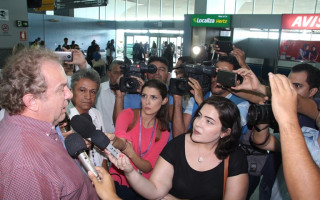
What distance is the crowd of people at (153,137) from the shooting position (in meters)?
1.09

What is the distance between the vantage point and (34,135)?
1.18 metres

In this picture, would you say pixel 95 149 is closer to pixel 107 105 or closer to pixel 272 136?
pixel 107 105

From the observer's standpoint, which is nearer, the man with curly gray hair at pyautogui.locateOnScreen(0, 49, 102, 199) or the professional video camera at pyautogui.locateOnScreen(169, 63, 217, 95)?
the man with curly gray hair at pyautogui.locateOnScreen(0, 49, 102, 199)

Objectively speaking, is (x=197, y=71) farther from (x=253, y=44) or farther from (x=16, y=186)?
(x=253, y=44)

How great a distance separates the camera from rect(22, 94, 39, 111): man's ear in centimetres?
122

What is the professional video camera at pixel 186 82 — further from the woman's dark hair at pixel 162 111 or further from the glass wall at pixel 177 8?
the glass wall at pixel 177 8

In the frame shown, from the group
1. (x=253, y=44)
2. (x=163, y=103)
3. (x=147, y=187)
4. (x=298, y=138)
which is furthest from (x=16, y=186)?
(x=253, y=44)

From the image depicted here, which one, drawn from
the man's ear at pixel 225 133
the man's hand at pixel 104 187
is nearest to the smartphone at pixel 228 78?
the man's ear at pixel 225 133

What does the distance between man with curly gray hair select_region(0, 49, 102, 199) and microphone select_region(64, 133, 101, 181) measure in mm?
46

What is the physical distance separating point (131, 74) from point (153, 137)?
96cm

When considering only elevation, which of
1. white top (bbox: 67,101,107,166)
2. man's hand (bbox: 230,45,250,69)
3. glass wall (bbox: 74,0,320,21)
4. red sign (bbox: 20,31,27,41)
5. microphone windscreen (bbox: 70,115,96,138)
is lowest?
white top (bbox: 67,101,107,166)

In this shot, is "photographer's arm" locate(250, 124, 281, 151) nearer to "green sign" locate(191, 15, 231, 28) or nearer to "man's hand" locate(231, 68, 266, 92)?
"man's hand" locate(231, 68, 266, 92)

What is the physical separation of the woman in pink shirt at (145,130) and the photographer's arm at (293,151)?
116 centimetres

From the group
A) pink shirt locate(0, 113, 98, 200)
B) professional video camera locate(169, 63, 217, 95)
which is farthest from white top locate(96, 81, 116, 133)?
pink shirt locate(0, 113, 98, 200)
